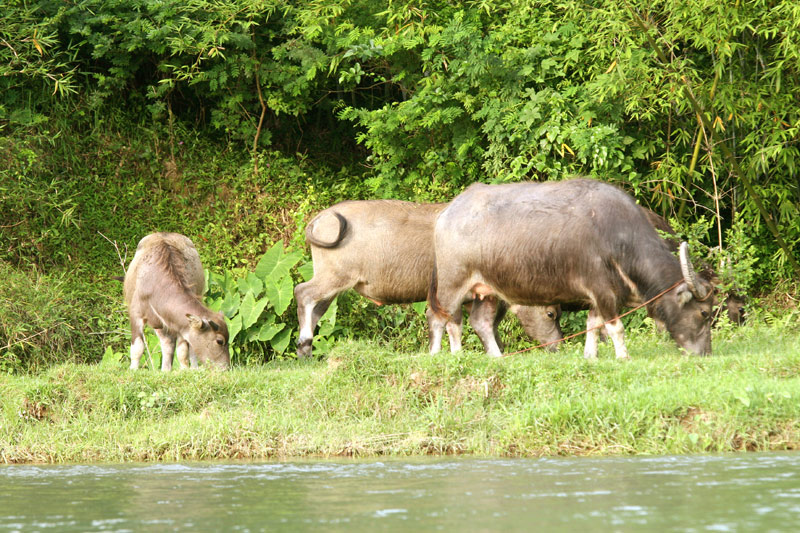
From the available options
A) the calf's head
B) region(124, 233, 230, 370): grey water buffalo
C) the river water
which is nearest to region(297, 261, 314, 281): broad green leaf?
region(124, 233, 230, 370): grey water buffalo

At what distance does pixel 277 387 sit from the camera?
938cm

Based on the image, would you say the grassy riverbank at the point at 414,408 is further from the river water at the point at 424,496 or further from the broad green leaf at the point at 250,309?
the broad green leaf at the point at 250,309

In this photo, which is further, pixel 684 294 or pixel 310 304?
pixel 310 304

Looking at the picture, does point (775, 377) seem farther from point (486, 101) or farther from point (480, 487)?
point (486, 101)

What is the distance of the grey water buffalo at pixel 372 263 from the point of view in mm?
11500

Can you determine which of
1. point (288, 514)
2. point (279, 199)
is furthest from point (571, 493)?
point (279, 199)

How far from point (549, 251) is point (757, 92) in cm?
370

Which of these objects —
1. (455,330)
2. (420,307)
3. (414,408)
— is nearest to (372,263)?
(420,307)

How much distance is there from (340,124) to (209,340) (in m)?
7.37

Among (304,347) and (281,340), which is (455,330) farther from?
(281,340)

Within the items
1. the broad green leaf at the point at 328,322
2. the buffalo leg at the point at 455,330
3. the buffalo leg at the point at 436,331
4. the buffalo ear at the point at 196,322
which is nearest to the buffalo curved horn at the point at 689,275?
the buffalo leg at the point at 455,330

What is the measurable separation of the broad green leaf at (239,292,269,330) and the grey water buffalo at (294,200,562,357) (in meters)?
0.60

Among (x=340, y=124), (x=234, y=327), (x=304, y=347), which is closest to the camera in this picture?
(x=304, y=347)

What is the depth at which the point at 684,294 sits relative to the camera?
382 inches
